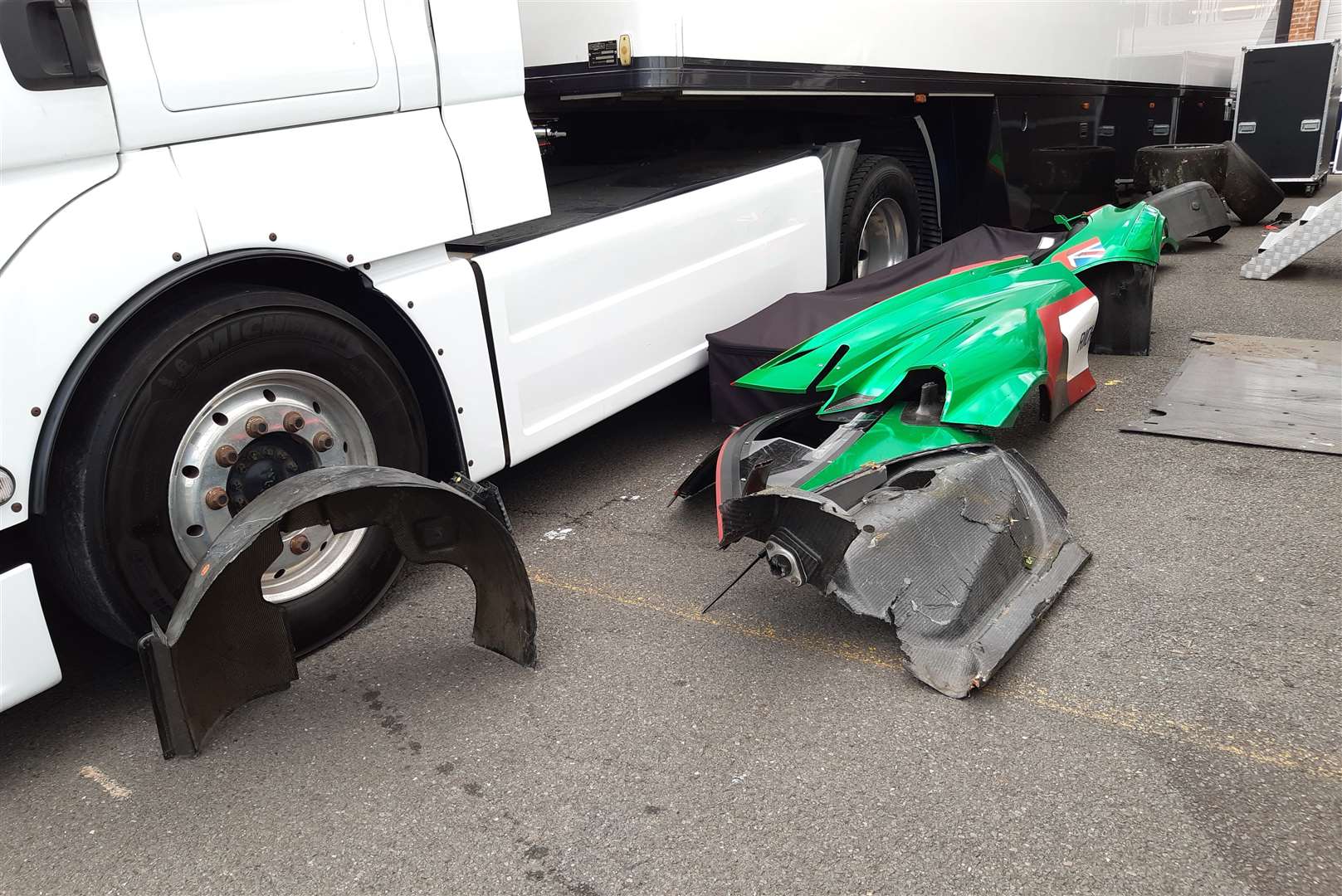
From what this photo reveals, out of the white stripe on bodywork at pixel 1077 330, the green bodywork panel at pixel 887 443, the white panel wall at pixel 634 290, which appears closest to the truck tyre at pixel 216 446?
the white panel wall at pixel 634 290

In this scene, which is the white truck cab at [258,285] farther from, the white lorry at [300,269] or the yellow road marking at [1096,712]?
the yellow road marking at [1096,712]

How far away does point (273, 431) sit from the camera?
2598mm

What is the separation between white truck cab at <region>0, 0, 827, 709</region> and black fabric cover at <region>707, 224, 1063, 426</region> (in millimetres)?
593

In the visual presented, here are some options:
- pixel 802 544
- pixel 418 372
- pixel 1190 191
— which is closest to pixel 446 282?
pixel 418 372

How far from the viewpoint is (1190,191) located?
289 inches

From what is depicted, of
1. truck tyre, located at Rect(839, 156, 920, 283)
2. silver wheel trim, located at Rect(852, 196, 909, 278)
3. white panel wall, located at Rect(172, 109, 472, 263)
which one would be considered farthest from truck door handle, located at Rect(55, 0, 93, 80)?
silver wheel trim, located at Rect(852, 196, 909, 278)

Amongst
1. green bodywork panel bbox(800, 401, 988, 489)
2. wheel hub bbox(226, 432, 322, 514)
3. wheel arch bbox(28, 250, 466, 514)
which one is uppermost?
wheel arch bbox(28, 250, 466, 514)

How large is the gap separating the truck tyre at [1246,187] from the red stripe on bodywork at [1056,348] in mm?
6348

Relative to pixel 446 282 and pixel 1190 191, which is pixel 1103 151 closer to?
pixel 1190 191

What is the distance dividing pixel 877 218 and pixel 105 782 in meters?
4.60

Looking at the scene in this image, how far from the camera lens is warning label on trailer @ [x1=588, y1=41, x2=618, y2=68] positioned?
12.5 feet

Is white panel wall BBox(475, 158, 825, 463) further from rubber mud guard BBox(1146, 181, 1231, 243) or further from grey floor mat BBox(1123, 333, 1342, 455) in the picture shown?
rubber mud guard BBox(1146, 181, 1231, 243)

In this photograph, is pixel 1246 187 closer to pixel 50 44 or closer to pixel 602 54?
pixel 602 54

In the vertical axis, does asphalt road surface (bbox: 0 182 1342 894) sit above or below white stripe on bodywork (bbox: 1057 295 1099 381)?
below
